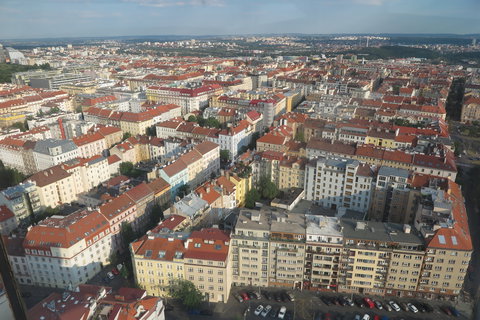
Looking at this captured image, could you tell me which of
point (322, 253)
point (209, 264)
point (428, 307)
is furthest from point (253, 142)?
point (428, 307)

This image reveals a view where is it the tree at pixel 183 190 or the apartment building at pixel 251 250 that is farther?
the tree at pixel 183 190

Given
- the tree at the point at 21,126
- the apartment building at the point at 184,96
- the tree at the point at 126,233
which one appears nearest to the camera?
the tree at the point at 126,233

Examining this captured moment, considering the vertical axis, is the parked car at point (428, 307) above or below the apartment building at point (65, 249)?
below

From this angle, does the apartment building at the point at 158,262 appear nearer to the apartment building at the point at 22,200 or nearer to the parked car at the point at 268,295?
the parked car at the point at 268,295

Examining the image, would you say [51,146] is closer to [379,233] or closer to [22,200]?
[22,200]

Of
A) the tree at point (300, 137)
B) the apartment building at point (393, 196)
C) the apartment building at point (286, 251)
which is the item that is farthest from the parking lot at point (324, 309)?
the tree at point (300, 137)

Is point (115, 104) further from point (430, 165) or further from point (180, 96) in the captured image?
point (430, 165)
